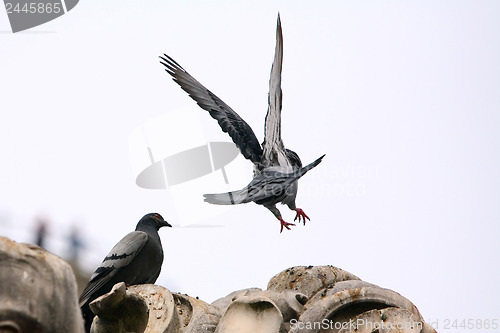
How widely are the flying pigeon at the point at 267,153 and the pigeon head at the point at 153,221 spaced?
1038 millimetres

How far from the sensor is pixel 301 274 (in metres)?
6.32

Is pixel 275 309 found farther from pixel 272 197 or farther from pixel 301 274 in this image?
pixel 272 197

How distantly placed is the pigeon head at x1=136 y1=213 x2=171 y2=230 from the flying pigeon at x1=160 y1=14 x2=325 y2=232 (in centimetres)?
104

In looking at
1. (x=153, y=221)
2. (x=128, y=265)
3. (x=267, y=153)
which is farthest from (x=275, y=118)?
(x=128, y=265)

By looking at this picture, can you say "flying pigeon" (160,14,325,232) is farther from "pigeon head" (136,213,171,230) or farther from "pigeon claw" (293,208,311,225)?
"pigeon head" (136,213,171,230)

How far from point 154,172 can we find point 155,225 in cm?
68

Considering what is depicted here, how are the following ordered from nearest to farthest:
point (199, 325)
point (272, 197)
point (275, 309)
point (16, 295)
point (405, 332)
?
point (16, 295) → point (405, 332) → point (275, 309) → point (199, 325) → point (272, 197)

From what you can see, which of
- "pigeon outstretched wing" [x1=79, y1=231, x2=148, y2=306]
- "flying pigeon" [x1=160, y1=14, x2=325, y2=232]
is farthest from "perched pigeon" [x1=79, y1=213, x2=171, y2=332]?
"flying pigeon" [x1=160, y1=14, x2=325, y2=232]

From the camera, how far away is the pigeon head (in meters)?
9.93

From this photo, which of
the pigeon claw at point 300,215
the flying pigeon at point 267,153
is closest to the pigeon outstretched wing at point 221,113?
the flying pigeon at point 267,153

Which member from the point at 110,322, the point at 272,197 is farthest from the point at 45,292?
the point at 272,197

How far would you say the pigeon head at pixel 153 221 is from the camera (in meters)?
9.93

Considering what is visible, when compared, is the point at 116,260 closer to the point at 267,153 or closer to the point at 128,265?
the point at 128,265

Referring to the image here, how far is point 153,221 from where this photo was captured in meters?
10.0
